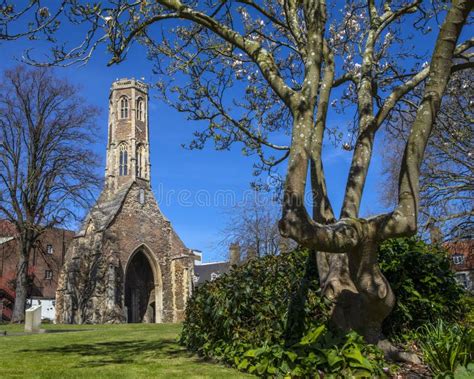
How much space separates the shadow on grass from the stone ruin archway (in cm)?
2646

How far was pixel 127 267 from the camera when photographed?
34.3 m

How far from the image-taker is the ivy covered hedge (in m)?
5.37

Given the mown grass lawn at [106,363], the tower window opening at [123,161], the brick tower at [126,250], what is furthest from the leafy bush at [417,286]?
the tower window opening at [123,161]

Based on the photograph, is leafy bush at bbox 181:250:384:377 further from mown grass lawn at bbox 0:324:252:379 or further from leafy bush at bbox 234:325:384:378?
mown grass lawn at bbox 0:324:252:379

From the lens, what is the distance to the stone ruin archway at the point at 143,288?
36.2m

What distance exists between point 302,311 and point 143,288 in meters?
33.3

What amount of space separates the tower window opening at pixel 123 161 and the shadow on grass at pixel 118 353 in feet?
97.9

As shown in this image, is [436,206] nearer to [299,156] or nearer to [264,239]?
[299,156]

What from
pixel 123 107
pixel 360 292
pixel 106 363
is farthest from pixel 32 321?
pixel 123 107

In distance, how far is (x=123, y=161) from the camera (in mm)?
39062

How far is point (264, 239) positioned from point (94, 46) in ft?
108

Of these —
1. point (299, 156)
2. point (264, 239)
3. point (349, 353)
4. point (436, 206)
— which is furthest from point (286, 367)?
point (264, 239)

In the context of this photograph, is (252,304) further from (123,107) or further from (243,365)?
(123,107)

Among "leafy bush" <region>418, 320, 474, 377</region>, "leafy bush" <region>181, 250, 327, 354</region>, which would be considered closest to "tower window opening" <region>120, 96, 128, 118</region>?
"leafy bush" <region>181, 250, 327, 354</region>
